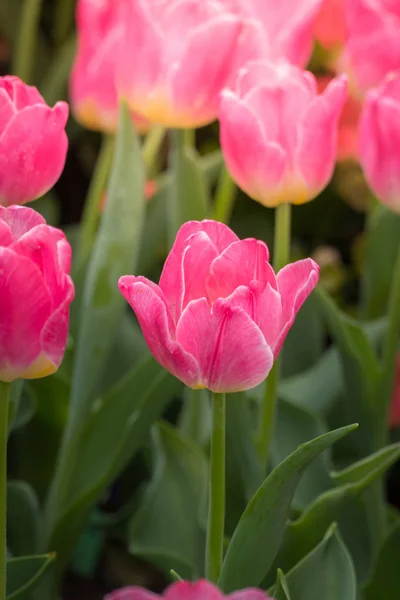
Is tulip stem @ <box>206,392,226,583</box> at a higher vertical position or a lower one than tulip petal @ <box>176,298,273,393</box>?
lower

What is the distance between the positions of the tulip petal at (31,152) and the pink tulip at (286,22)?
0.20 m

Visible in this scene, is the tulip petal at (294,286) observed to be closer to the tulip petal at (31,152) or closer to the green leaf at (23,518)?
the tulip petal at (31,152)

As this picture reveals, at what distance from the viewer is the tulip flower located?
14.8 inches

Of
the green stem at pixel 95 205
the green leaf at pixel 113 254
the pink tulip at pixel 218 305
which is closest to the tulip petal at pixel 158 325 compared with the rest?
the pink tulip at pixel 218 305

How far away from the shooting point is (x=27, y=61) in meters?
0.96

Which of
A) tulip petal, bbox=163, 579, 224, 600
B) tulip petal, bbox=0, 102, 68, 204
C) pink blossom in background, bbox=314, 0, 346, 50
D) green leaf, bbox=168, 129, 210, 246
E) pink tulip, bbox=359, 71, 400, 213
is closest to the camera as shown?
tulip petal, bbox=163, 579, 224, 600

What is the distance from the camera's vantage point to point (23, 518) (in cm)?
59

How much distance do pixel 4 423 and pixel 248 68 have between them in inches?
8.9

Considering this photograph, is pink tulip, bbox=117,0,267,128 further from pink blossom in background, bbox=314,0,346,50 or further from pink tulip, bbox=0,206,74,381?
pink blossom in background, bbox=314,0,346,50

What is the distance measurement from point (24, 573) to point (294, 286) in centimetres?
23

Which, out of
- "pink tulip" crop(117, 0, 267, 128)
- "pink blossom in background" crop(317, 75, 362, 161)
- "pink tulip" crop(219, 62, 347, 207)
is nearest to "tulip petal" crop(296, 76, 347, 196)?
"pink tulip" crop(219, 62, 347, 207)

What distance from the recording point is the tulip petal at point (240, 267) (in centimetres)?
33

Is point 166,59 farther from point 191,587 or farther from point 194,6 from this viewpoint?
point 191,587

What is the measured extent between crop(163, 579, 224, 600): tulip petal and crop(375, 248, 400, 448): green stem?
31 centimetres
